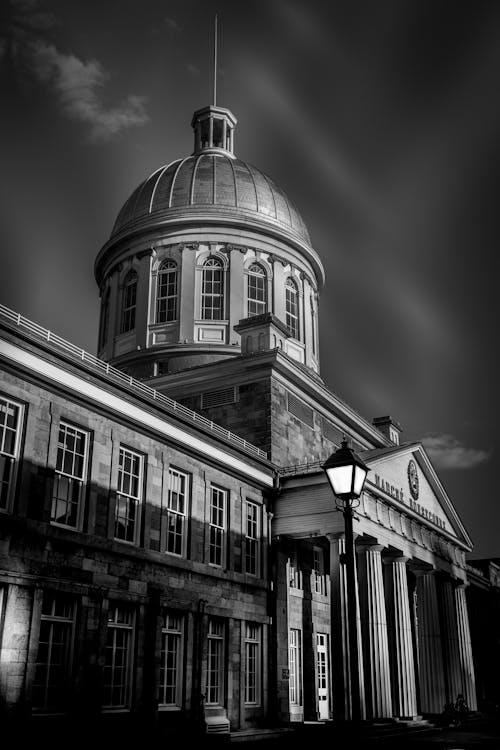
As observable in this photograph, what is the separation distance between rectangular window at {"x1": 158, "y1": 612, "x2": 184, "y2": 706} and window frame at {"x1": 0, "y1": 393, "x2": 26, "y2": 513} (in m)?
6.61

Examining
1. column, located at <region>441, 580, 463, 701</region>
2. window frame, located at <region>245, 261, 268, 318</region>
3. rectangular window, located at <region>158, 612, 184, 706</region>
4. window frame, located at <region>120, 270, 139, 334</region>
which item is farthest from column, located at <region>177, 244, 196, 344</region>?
rectangular window, located at <region>158, 612, 184, 706</region>

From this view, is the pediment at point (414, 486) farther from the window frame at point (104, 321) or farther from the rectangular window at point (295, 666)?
the window frame at point (104, 321)

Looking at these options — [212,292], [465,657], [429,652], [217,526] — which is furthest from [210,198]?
[465,657]

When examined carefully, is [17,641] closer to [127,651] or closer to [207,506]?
[127,651]

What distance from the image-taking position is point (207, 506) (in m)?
25.7

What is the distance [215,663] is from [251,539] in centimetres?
A: 442

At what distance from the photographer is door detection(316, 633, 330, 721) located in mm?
30094

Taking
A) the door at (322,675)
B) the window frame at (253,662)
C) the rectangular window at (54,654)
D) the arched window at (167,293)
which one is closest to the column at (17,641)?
the rectangular window at (54,654)

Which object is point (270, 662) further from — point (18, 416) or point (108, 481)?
point (18, 416)

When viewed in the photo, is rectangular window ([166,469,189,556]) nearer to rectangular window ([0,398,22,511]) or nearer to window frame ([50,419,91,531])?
window frame ([50,419,91,531])

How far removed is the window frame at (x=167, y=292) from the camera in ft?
130

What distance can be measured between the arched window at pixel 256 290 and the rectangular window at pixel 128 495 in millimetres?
17451

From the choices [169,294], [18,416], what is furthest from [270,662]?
[169,294]

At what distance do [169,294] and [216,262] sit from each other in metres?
2.82
